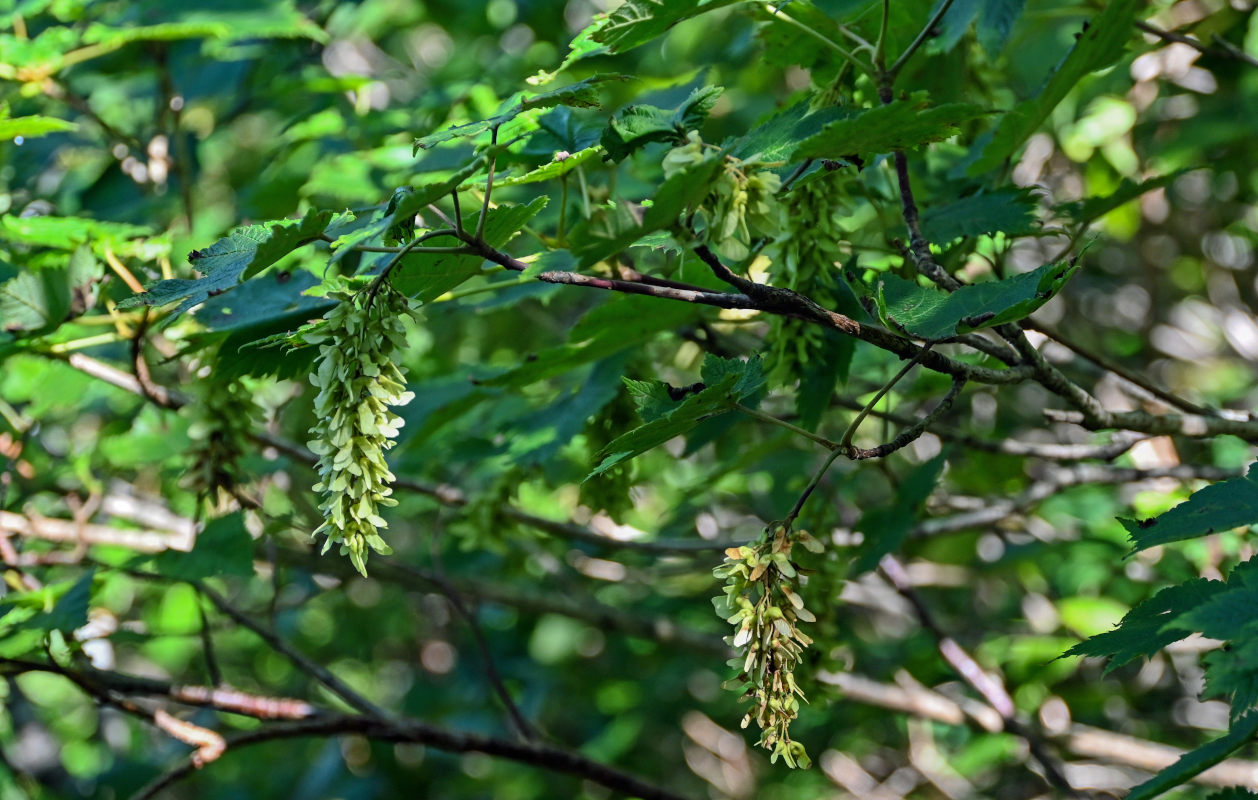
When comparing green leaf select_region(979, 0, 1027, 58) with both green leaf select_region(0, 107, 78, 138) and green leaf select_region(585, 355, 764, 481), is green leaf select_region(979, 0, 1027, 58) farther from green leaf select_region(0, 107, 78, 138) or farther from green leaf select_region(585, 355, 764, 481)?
green leaf select_region(0, 107, 78, 138)

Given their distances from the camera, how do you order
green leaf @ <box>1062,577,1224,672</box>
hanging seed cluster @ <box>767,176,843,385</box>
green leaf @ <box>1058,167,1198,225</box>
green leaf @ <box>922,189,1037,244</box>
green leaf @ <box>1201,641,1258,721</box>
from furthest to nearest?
green leaf @ <box>1058,167,1198,225</box> < green leaf @ <box>922,189,1037,244</box> < hanging seed cluster @ <box>767,176,843,385</box> < green leaf @ <box>1062,577,1224,672</box> < green leaf @ <box>1201,641,1258,721</box>

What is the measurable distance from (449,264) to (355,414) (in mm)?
265

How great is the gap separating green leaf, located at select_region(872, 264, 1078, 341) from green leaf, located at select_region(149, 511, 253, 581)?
4.39 feet

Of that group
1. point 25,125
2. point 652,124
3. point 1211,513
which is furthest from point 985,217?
point 25,125

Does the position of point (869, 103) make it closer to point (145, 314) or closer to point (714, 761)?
point (145, 314)

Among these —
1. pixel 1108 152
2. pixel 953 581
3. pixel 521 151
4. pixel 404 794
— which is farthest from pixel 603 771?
pixel 404 794

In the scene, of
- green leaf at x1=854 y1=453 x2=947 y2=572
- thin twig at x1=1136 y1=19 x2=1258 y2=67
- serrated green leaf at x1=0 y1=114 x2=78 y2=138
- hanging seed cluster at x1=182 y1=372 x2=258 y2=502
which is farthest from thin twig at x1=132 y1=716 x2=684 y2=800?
thin twig at x1=1136 y1=19 x2=1258 y2=67

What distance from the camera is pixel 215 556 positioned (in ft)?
6.70

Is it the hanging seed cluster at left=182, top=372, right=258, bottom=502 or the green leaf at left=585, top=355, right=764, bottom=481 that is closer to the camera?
the green leaf at left=585, top=355, right=764, bottom=481

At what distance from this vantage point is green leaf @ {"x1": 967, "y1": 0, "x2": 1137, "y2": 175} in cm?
145

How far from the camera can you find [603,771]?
207cm

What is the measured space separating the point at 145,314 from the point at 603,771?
49.0 inches

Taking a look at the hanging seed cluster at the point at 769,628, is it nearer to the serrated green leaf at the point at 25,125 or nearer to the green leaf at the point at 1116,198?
the green leaf at the point at 1116,198

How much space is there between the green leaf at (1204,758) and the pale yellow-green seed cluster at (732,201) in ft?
2.23
